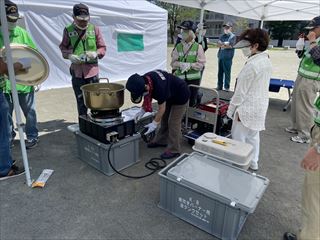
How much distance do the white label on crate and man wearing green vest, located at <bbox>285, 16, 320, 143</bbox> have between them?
8.93 feet

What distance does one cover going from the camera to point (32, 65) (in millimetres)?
2496

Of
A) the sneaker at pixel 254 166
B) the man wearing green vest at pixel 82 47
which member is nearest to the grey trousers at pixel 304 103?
the sneaker at pixel 254 166

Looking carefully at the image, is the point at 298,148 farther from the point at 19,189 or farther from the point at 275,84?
the point at 19,189

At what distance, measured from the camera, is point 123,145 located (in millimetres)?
2916

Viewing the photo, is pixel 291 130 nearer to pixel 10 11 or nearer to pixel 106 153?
pixel 106 153

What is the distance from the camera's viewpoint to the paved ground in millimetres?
2092

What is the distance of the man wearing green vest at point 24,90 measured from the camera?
9.34 feet

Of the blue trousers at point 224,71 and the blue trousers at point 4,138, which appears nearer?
the blue trousers at point 4,138

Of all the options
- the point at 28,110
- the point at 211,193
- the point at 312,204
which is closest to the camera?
the point at 312,204

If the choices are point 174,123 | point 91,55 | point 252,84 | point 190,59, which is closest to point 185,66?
point 190,59

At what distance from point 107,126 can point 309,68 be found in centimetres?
315

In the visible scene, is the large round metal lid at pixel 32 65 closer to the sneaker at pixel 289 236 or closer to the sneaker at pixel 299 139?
the sneaker at pixel 289 236

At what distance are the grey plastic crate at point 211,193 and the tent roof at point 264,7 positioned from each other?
418 cm

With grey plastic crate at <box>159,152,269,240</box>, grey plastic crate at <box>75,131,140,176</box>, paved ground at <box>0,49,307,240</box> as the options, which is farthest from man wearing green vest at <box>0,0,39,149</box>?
grey plastic crate at <box>159,152,269,240</box>
